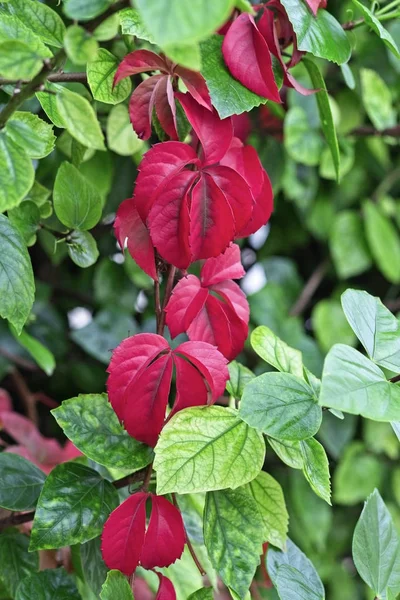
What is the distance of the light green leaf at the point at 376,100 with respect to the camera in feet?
3.00

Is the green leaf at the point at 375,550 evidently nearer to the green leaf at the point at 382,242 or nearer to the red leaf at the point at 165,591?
the red leaf at the point at 165,591

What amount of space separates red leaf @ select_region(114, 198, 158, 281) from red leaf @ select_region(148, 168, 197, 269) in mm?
17

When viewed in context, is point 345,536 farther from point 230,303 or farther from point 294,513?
point 230,303

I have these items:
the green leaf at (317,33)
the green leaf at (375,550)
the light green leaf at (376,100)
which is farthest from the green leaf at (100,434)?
the light green leaf at (376,100)

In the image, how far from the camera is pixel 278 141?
0.96m

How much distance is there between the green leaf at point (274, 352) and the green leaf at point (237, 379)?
3 centimetres

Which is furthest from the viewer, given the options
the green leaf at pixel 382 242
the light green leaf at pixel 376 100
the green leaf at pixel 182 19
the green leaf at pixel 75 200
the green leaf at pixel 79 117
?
the green leaf at pixel 382 242

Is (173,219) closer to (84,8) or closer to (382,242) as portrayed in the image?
(84,8)

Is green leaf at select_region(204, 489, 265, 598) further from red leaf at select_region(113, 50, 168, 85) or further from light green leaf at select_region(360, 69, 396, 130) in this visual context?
light green leaf at select_region(360, 69, 396, 130)

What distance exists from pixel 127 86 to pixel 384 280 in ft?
2.73

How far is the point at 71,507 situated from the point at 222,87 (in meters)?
0.25

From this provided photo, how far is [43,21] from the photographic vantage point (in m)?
0.39

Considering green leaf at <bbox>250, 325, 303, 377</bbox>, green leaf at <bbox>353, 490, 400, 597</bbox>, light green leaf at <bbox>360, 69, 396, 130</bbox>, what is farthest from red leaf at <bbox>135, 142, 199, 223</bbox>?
light green leaf at <bbox>360, 69, 396, 130</bbox>

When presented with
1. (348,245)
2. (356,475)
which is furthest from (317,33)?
(356,475)
